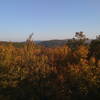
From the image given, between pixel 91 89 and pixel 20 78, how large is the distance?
11888 millimetres

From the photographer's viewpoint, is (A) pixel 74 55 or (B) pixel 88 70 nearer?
(B) pixel 88 70

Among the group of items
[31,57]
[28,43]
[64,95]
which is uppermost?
[28,43]

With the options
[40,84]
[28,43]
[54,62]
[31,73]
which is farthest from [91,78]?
[28,43]

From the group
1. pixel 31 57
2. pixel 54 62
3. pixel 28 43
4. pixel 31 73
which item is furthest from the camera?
pixel 28 43

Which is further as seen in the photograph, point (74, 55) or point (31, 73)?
point (74, 55)

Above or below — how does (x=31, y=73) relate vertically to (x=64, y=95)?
above

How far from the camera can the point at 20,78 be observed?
101ft

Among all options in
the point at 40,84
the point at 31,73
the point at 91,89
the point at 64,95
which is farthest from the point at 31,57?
the point at 91,89

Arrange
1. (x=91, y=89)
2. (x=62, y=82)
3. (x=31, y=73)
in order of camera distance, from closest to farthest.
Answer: (x=91, y=89)
(x=62, y=82)
(x=31, y=73)

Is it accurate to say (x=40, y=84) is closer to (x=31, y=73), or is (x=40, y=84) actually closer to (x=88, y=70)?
(x=31, y=73)

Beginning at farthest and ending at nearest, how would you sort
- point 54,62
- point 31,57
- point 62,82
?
point 54,62 → point 31,57 → point 62,82

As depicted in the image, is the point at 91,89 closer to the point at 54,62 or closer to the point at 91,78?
the point at 91,78

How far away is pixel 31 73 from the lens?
107 feet

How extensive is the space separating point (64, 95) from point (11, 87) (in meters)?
8.33
